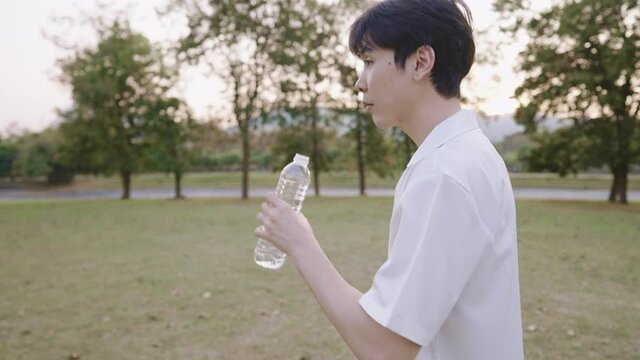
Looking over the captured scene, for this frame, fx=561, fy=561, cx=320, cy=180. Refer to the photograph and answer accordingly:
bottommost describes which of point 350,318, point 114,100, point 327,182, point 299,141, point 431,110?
point 327,182

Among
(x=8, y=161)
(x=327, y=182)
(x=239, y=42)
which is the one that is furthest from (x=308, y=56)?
(x=8, y=161)

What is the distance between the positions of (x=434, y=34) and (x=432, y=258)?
64 cm

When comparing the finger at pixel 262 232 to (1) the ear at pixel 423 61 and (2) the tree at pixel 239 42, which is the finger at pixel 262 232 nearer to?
(1) the ear at pixel 423 61

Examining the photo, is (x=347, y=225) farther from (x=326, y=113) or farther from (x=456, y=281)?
(x=326, y=113)

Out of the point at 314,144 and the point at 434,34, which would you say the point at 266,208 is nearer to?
the point at 434,34

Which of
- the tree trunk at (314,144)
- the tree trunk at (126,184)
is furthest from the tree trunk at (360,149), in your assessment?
the tree trunk at (126,184)

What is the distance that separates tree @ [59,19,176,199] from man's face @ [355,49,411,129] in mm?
34742

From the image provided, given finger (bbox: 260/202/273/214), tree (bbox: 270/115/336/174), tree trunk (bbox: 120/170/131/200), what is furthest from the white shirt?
tree trunk (bbox: 120/170/131/200)

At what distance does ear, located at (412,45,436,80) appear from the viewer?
153 centimetres

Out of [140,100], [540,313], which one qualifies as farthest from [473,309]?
[140,100]

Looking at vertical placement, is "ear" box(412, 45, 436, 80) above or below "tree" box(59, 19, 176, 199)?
below

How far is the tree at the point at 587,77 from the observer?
24.2 metres

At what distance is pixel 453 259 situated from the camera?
1264 millimetres

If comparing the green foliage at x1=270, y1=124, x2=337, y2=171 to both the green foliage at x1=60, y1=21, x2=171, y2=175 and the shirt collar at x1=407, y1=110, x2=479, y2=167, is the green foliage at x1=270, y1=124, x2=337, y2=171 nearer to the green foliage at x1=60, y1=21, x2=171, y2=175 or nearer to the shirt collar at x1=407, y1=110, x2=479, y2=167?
the green foliage at x1=60, y1=21, x2=171, y2=175
